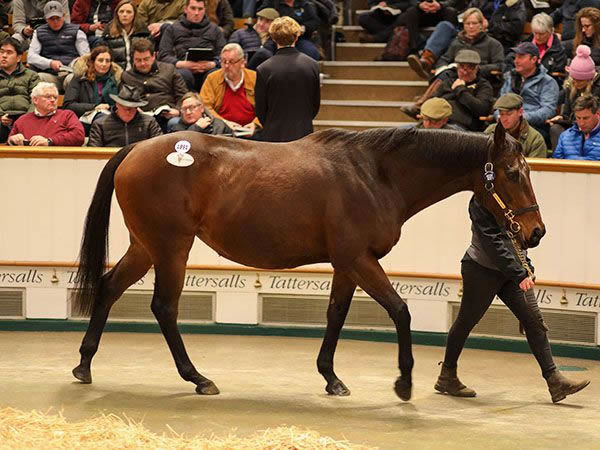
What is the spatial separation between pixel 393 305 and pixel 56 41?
23.3ft

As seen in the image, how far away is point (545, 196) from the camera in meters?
9.96

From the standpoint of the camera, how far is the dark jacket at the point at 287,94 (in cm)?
1014

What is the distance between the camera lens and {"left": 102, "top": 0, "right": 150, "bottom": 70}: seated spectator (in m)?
13.7

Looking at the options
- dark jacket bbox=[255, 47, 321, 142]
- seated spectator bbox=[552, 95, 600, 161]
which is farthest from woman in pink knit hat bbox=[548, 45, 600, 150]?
dark jacket bbox=[255, 47, 321, 142]

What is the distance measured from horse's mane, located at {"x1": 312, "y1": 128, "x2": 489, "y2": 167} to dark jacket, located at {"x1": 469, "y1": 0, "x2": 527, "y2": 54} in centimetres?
567

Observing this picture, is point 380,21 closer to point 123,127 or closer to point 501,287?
point 123,127

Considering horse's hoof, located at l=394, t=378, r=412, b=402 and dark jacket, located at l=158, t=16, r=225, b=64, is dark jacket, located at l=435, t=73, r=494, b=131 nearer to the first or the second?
dark jacket, located at l=158, t=16, r=225, b=64

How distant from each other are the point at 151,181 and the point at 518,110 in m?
3.14

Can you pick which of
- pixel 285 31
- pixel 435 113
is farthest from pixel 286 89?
pixel 435 113

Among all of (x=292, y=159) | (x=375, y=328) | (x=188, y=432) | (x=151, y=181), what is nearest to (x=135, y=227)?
(x=151, y=181)

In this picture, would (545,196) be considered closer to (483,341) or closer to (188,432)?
(483,341)

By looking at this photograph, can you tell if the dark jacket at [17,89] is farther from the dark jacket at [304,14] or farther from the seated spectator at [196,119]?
the dark jacket at [304,14]

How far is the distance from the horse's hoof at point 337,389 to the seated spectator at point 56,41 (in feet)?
21.3

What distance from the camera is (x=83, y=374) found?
8977 mm
